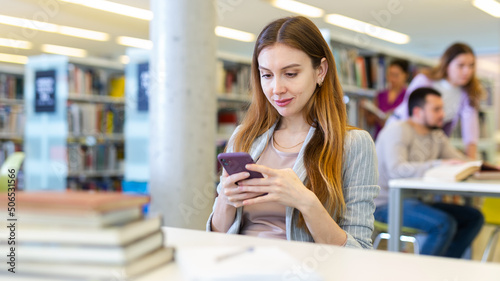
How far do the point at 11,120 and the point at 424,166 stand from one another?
5.70 metres

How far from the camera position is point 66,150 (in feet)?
17.5

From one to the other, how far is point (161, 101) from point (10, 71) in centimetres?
542

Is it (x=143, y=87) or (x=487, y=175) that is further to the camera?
(x=143, y=87)

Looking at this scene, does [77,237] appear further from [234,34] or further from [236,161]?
[234,34]

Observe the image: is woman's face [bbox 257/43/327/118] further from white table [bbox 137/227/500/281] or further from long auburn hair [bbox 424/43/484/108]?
long auburn hair [bbox 424/43/484/108]

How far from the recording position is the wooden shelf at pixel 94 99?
5719 millimetres

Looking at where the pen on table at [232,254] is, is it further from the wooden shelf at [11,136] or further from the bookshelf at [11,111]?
the wooden shelf at [11,136]

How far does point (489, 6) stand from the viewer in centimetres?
726

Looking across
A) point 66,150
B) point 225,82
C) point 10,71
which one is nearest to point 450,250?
point 225,82

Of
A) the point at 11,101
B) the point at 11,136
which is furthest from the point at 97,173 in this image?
the point at 11,101

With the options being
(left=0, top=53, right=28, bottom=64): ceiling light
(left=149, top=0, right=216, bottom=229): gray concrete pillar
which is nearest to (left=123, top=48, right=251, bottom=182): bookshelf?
(left=149, top=0, right=216, bottom=229): gray concrete pillar

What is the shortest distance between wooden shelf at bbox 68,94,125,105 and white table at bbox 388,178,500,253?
4.25 metres

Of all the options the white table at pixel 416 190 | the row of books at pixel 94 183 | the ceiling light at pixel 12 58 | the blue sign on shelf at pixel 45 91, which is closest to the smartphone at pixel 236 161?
the white table at pixel 416 190

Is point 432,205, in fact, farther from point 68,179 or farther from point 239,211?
point 68,179
